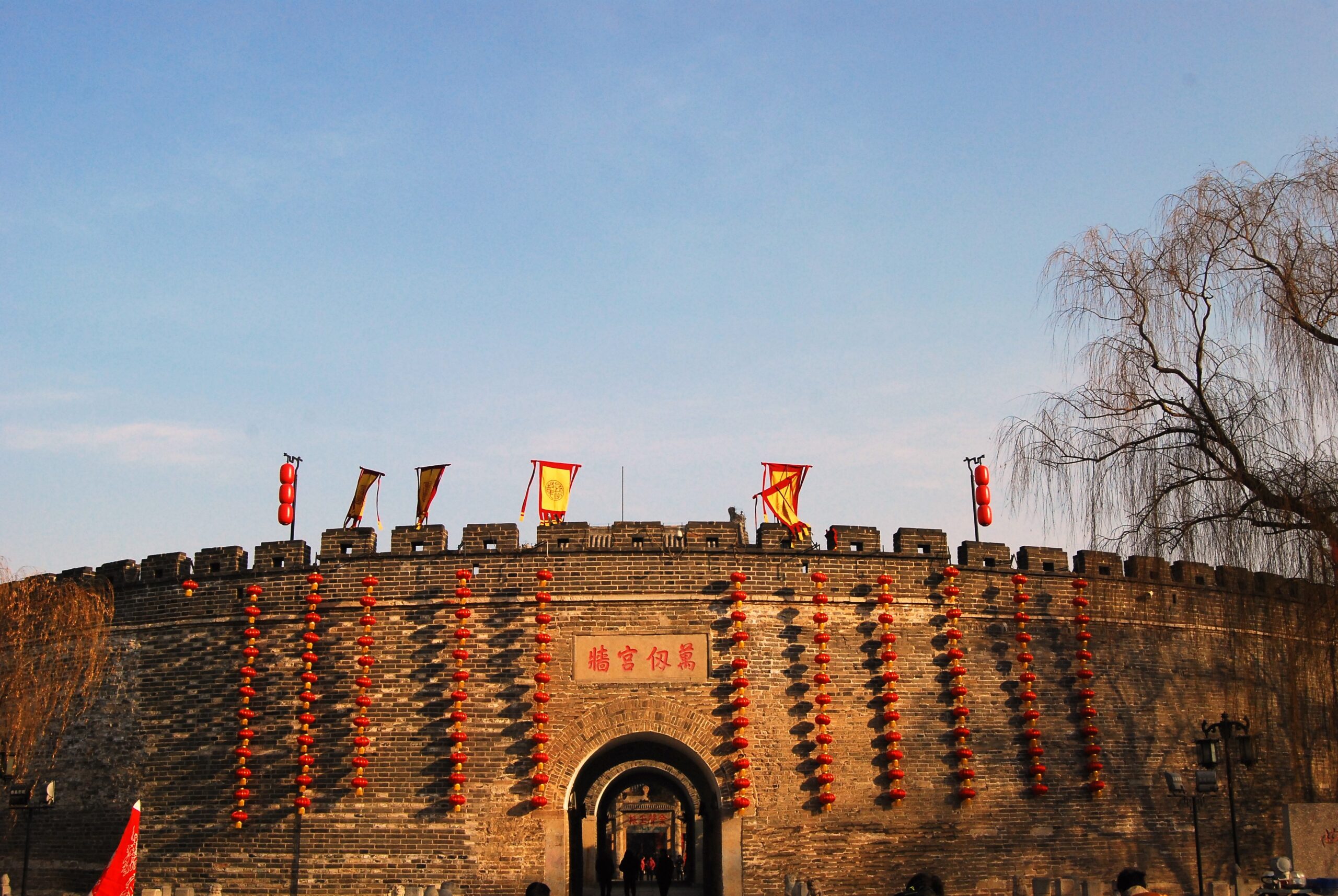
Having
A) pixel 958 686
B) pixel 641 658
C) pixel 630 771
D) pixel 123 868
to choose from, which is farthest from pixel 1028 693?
pixel 123 868

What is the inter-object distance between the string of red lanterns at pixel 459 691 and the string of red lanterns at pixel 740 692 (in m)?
3.20

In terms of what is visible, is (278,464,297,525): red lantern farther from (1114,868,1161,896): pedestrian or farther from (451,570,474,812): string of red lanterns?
(1114,868,1161,896): pedestrian

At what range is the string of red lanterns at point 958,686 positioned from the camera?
1493cm

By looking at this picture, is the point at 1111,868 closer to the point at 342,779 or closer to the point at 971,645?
the point at 971,645

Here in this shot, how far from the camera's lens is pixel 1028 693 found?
50.7 feet

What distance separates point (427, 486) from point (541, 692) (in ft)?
11.5

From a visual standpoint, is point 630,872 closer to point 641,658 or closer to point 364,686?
point 641,658

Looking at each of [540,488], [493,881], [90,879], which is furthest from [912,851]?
[90,879]

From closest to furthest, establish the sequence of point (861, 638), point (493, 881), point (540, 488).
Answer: point (493, 881)
point (861, 638)
point (540, 488)

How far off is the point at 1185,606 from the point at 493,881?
31.9 feet

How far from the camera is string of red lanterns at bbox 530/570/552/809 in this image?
1452 centimetres

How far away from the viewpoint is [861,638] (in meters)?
15.3

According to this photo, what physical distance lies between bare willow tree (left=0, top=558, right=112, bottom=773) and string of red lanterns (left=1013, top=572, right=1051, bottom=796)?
11.9 meters

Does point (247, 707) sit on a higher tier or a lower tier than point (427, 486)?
lower
